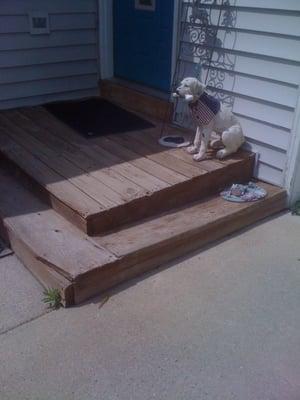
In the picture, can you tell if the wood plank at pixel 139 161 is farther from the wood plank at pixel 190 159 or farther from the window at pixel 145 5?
the window at pixel 145 5

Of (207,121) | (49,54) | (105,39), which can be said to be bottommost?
(207,121)

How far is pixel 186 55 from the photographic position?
143 inches

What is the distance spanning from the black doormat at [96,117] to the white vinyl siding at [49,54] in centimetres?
21

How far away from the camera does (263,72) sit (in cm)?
305

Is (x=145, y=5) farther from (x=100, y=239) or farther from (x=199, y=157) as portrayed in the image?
(x=100, y=239)

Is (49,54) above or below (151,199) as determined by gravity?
above

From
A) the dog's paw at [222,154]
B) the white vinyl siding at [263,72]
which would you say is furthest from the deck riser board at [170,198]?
the white vinyl siding at [263,72]

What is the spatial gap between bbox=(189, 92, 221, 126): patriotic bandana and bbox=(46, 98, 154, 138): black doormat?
82 centimetres

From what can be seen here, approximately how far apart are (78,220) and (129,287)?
0.48 metres

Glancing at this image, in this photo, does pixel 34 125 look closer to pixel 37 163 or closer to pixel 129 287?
pixel 37 163

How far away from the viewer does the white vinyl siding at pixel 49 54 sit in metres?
3.95

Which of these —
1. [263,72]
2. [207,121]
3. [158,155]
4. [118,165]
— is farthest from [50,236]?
[263,72]

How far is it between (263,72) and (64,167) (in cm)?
148

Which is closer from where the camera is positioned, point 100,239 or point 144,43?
point 100,239
